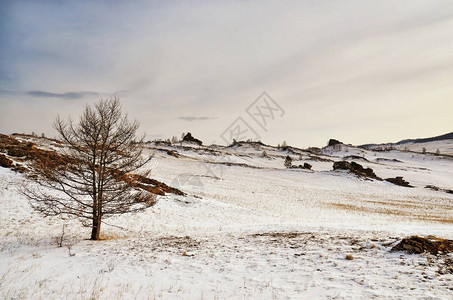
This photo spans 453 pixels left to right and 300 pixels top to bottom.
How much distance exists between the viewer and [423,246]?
7.01m

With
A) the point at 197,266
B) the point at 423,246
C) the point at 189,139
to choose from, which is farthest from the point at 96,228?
the point at 189,139

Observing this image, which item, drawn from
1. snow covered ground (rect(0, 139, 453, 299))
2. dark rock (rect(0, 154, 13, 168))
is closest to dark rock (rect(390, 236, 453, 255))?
snow covered ground (rect(0, 139, 453, 299))

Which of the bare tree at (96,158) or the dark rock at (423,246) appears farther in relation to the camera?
the bare tree at (96,158)

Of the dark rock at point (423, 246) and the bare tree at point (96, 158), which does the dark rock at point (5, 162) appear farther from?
the dark rock at point (423, 246)

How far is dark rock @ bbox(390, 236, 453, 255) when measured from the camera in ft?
22.3

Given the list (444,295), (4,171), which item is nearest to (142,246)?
(444,295)

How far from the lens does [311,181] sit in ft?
154

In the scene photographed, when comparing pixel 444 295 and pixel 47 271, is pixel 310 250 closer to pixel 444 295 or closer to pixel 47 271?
pixel 444 295

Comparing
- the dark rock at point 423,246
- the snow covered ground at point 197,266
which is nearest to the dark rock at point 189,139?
the snow covered ground at point 197,266

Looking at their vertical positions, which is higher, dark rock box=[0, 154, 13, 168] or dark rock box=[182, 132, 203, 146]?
dark rock box=[182, 132, 203, 146]

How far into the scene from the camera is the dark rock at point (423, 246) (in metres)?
6.79

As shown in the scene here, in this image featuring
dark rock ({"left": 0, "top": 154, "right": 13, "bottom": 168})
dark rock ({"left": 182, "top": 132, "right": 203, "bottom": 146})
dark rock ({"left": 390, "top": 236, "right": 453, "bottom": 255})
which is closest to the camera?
dark rock ({"left": 390, "top": 236, "right": 453, "bottom": 255})

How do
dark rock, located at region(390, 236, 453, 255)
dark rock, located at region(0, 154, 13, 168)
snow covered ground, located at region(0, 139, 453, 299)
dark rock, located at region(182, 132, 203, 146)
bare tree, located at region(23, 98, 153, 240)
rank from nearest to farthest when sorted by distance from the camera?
1. snow covered ground, located at region(0, 139, 453, 299)
2. dark rock, located at region(390, 236, 453, 255)
3. bare tree, located at region(23, 98, 153, 240)
4. dark rock, located at region(0, 154, 13, 168)
5. dark rock, located at region(182, 132, 203, 146)

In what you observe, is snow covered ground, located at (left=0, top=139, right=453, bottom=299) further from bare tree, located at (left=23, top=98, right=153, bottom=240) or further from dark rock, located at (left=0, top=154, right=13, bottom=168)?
dark rock, located at (left=0, top=154, right=13, bottom=168)
